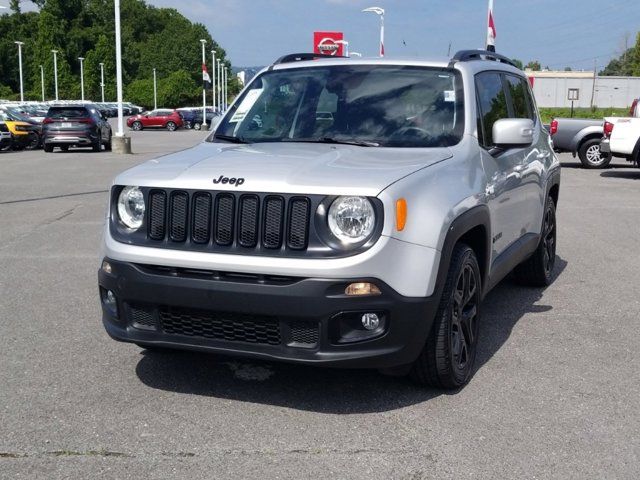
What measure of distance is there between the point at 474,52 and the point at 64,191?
11234mm

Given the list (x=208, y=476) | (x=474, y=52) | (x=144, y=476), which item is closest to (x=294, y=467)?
(x=208, y=476)

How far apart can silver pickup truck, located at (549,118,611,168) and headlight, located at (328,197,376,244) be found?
19.1 metres

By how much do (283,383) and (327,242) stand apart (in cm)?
115

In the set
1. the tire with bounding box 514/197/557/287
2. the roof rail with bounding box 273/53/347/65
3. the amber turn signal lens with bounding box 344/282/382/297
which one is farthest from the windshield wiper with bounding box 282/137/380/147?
the tire with bounding box 514/197/557/287

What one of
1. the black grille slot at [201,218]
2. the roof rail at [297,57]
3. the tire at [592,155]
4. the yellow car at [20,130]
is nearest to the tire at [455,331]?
the black grille slot at [201,218]

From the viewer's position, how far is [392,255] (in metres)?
3.91

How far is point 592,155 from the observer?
22.1 metres

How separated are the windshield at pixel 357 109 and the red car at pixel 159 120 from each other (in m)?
54.5

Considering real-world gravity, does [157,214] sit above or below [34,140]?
above

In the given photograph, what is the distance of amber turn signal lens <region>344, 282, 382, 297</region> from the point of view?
3.88 m

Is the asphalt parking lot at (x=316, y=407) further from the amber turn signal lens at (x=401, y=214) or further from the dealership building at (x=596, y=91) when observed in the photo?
the dealership building at (x=596, y=91)

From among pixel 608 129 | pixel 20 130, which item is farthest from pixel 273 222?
pixel 20 130

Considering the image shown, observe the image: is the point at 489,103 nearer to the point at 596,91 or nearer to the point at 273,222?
the point at 273,222

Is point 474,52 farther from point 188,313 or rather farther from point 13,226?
point 13,226
